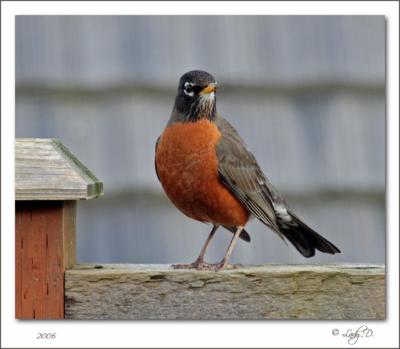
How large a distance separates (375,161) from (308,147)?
35 centimetres

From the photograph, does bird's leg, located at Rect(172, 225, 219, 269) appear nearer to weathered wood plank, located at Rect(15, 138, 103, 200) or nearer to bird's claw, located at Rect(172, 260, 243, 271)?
bird's claw, located at Rect(172, 260, 243, 271)

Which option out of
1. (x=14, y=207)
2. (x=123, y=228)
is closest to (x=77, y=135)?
(x=123, y=228)

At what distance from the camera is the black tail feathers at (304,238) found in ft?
11.3

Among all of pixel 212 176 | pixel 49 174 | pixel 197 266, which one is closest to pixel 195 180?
pixel 212 176

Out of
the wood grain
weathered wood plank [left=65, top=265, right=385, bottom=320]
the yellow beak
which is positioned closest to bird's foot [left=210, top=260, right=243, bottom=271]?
weathered wood plank [left=65, top=265, right=385, bottom=320]

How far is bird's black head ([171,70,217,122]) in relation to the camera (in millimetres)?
3340

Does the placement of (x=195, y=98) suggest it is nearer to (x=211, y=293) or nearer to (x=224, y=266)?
Result: (x=224, y=266)

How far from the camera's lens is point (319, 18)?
3.55m

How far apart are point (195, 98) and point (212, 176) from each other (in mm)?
355

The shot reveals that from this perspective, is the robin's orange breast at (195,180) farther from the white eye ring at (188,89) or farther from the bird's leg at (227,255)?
the white eye ring at (188,89)

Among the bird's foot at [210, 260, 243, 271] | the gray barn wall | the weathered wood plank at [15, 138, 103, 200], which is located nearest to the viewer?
the weathered wood plank at [15, 138, 103, 200]

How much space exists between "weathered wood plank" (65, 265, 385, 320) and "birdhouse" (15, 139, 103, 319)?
7 centimetres

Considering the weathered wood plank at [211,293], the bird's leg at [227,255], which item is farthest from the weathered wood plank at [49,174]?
the bird's leg at [227,255]

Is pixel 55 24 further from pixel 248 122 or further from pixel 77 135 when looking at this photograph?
pixel 248 122
